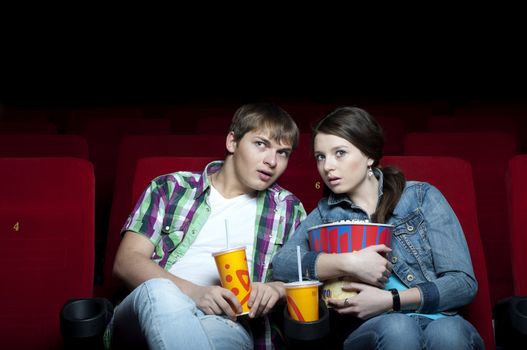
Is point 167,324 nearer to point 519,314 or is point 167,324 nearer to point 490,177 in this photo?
point 519,314

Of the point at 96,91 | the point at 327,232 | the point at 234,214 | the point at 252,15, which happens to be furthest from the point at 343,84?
the point at 327,232

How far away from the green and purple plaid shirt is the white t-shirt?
1 cm

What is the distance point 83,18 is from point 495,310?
3.35m

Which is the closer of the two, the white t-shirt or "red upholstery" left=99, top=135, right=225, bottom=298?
the white t-shirt

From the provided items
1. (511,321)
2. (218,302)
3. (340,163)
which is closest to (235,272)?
(218,302)

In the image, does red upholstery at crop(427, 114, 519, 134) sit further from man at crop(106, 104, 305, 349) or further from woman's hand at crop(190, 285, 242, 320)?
woman's hand at crop(190, 285, 242, 320)

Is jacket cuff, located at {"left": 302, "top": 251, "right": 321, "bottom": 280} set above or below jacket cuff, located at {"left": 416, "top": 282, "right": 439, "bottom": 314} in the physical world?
above

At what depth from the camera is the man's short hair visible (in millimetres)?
1064

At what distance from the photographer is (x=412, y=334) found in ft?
2.63

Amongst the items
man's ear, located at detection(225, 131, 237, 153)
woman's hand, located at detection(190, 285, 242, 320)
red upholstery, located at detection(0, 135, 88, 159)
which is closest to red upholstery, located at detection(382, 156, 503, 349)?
man's ear, located at detection(225, 131, 237, 153)

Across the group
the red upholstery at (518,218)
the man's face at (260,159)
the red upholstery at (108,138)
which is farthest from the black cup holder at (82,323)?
the red upholstery at (108,138)

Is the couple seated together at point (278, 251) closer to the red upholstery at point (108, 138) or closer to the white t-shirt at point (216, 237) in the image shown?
the white t-shirt at point (216, 237)

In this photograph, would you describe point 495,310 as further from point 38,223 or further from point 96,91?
point 96,91

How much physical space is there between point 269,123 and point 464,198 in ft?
1.21
